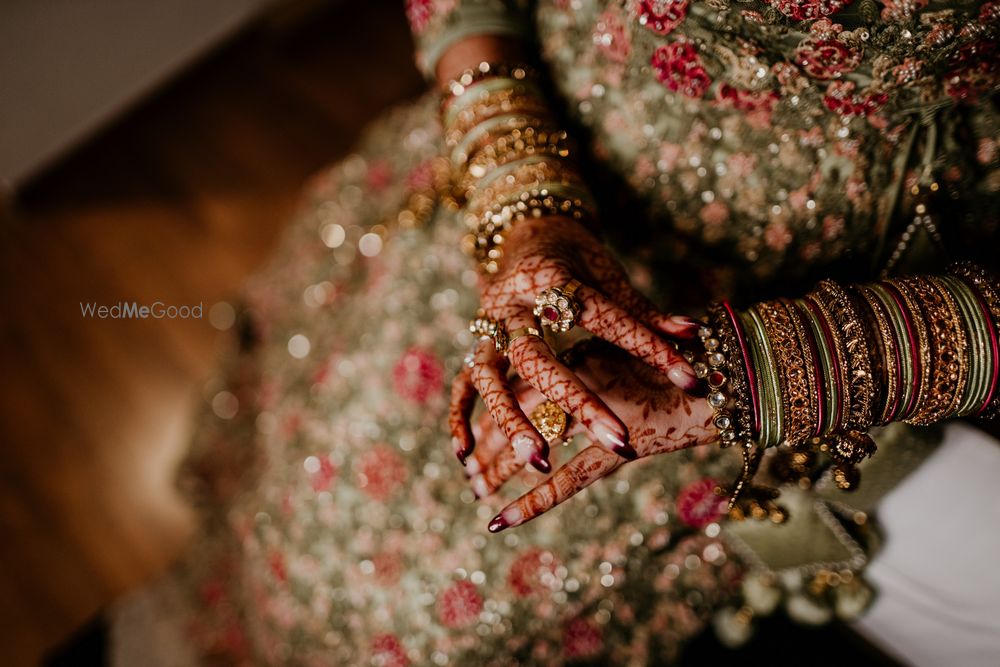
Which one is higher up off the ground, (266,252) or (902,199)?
(266,252)

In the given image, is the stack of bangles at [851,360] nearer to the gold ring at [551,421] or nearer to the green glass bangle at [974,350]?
the green glass bangle at [974,350]

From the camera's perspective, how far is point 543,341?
0.51 m

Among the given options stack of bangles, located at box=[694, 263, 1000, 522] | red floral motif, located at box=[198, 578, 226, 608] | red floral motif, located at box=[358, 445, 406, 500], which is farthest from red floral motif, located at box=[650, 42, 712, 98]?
red floral motif, located at box=[198, 578, 226, 608]

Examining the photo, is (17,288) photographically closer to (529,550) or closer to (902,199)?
(529,550)

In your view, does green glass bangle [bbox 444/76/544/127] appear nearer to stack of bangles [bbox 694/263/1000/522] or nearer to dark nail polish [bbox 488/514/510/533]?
stack of bangles [bbox 694/263/1000/522]

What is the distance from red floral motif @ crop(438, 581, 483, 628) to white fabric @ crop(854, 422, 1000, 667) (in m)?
0.45

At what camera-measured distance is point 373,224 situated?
109 centimetres

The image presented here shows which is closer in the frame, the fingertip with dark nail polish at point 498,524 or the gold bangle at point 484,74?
the fingertip with dark nail polish at point 498,524

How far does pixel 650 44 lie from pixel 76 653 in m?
1.52

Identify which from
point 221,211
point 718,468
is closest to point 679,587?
point 718,468

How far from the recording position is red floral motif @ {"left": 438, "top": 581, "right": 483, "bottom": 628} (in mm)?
729

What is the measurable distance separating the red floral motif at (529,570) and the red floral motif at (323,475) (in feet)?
0.83

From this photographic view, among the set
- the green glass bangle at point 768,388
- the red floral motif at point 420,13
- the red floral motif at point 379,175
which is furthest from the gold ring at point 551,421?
the red floral motif at point 379,175

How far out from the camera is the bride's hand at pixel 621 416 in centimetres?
49
